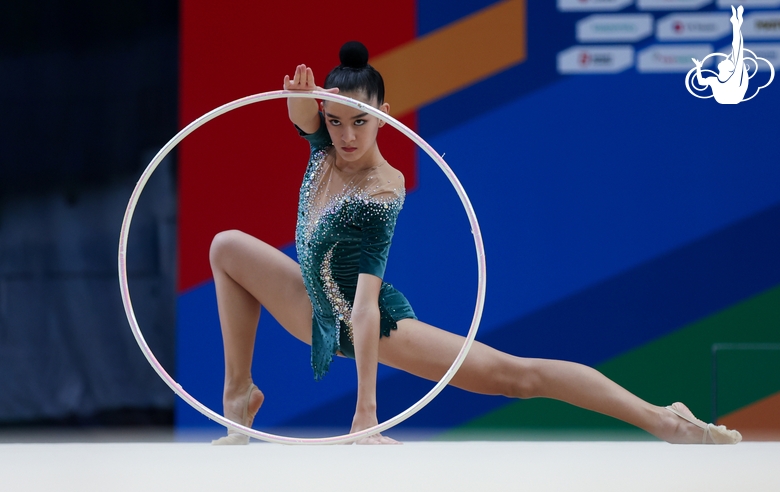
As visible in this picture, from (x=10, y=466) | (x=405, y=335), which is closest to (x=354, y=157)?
(x=405, y=335)

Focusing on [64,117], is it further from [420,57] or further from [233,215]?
[420,57]

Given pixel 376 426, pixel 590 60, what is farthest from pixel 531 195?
pixel 376 426

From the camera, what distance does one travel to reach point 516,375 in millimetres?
3238

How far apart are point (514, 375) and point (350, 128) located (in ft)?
3.57

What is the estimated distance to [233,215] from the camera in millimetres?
3936

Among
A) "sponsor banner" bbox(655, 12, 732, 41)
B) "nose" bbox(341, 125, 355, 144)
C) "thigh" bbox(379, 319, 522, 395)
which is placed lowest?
"thigh" bbox(379, 319, 522, 395)

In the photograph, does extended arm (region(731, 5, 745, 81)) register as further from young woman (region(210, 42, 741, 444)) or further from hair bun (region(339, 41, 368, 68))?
hair bun (region(339, 41, 368, 68))

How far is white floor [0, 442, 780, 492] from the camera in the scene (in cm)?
220

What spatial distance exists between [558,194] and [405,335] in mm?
1137

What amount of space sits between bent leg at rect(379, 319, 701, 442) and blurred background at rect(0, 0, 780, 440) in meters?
0.58

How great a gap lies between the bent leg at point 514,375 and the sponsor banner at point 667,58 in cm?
145

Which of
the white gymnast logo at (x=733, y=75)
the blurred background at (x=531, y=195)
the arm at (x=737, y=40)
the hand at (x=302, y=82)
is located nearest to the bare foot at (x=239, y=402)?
the blurred background at (x=531, y=195)

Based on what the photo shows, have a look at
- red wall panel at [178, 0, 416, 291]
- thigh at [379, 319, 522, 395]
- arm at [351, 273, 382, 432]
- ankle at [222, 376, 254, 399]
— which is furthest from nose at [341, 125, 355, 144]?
ankle at [222, 376, 254, 399]

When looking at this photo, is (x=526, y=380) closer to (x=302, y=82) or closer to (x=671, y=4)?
(x=302, y=82)
